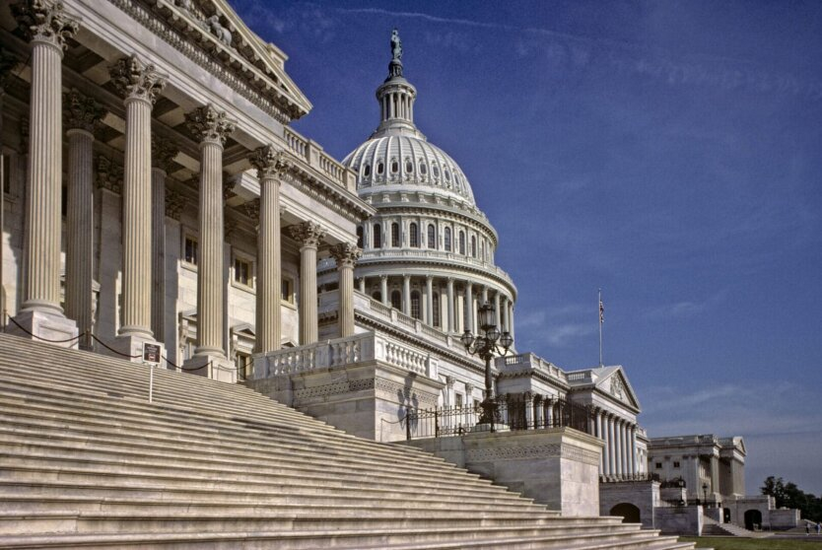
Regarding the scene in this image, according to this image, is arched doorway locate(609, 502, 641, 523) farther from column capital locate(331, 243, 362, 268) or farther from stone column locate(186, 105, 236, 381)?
stone column locate(186, 105, 236, 381)

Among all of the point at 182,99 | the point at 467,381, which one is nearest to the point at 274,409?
the point at 182,99

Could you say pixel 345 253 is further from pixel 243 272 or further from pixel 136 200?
pixel 136 200

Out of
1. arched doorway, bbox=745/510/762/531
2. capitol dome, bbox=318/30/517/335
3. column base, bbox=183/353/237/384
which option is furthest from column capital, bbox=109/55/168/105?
arched doorway, bbox=745/510/762/531

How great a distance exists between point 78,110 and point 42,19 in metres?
4.90

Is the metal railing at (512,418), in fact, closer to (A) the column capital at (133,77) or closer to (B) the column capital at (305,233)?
(A) the column capital at (133,77)

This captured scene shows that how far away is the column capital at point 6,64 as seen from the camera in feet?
91.3

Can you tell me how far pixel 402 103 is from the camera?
145m

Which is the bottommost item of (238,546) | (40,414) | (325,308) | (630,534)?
(630,534)

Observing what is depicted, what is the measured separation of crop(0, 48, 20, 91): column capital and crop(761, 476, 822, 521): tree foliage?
563 feet

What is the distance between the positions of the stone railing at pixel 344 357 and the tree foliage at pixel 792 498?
16321cm

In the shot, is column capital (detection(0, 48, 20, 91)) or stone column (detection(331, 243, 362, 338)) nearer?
column capital (detection(0, 48, 20, 91))

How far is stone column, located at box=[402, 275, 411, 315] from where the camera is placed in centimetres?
11212

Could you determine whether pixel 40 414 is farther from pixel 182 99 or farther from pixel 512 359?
pixel 512 359

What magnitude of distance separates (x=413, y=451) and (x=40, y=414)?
12.2 metres
